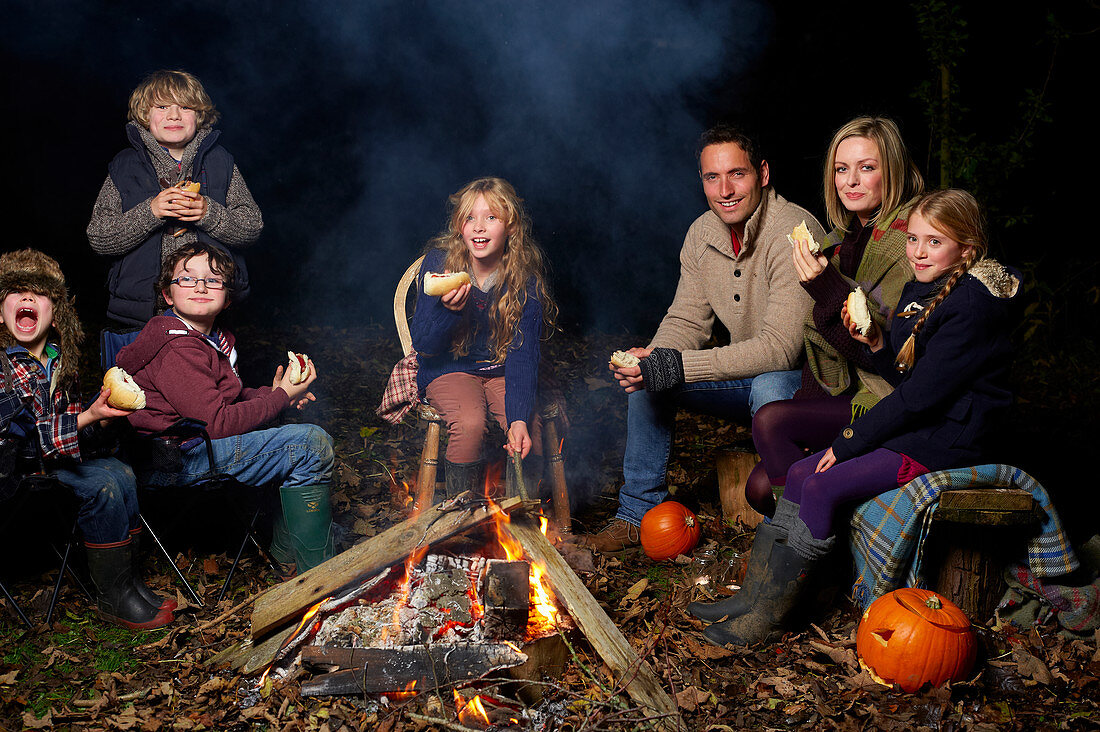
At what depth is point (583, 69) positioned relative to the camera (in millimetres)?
8867

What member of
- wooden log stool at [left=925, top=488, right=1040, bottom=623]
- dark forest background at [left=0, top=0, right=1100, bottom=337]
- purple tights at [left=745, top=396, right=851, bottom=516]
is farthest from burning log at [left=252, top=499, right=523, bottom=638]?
dark forest background at [left=0, top=0, right=1100, bottom=337]

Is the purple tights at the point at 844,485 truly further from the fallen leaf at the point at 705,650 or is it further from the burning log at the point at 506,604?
the burning log at the point at 506,604

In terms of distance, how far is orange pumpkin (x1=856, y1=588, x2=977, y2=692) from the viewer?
2.75 metres

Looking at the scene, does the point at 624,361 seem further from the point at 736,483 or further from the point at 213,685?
the point at 213,685

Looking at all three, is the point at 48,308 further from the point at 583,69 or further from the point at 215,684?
the point at 583,69

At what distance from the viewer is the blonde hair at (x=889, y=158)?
10.9 ft

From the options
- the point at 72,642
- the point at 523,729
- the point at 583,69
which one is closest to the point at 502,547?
the point at 523,729

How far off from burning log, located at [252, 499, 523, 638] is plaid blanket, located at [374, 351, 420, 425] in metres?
1.00

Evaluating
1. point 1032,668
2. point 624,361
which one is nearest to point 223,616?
point 624,361

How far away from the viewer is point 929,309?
2939mm

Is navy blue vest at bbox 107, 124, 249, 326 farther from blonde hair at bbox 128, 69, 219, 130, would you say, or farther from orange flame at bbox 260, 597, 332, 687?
orange flame at bbox 260, 597, 332, 687

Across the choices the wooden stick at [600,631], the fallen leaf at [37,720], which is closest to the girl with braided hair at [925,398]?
the wooden stick at [600,631]

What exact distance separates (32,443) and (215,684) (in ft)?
3.96

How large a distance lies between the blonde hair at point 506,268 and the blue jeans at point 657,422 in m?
0.74
